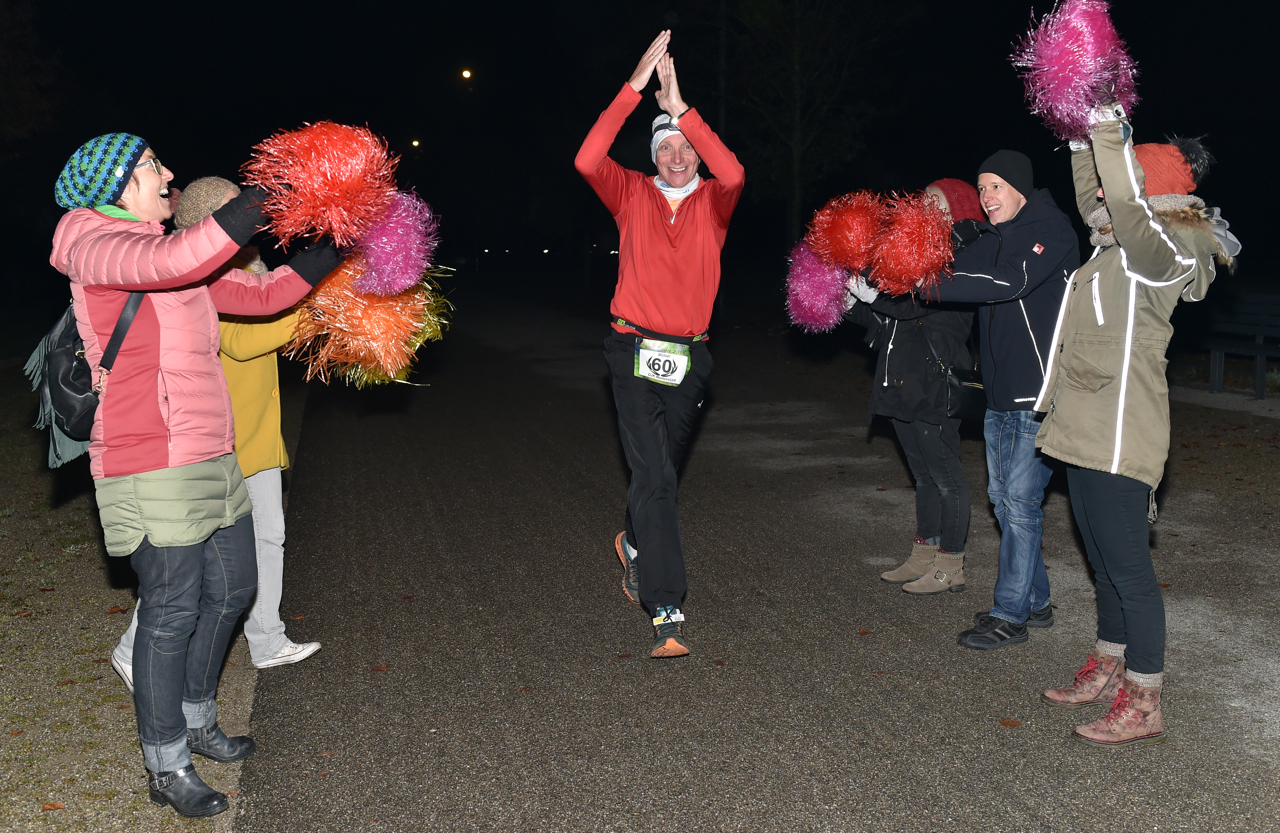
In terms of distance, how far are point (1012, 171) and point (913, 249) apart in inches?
23.8

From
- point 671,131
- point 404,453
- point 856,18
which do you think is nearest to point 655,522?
point 671,131

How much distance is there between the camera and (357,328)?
13.4 ft

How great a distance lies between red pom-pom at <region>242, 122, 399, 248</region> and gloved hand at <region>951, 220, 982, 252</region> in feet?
8.24

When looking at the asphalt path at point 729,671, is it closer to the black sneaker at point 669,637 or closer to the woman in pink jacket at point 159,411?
the black sneaker at point 669,637

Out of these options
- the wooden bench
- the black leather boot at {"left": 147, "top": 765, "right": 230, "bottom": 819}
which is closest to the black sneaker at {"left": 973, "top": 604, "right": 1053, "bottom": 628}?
the black leather boot at {"left": 147, "top": 765, "right": 230, "bottom": 819}

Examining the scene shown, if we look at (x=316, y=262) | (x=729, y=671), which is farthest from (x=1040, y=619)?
(x=316, y=262)

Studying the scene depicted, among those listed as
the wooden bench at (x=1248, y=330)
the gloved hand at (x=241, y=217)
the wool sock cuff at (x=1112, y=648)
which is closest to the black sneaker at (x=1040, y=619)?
the wool sock cuff at (x=1112, y=648)

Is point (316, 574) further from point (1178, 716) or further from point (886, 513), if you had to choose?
point (1178, 716)

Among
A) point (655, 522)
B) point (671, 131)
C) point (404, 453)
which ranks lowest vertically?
point (404, 453)

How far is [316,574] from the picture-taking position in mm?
5895

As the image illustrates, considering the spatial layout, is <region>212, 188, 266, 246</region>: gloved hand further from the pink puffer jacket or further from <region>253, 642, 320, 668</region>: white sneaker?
<region>253, 642, 320, 668</region>: white sneaker

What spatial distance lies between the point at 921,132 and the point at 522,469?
2644cm

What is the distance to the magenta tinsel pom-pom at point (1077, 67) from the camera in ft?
11.3

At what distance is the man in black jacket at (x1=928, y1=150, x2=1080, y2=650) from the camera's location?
169 inches
